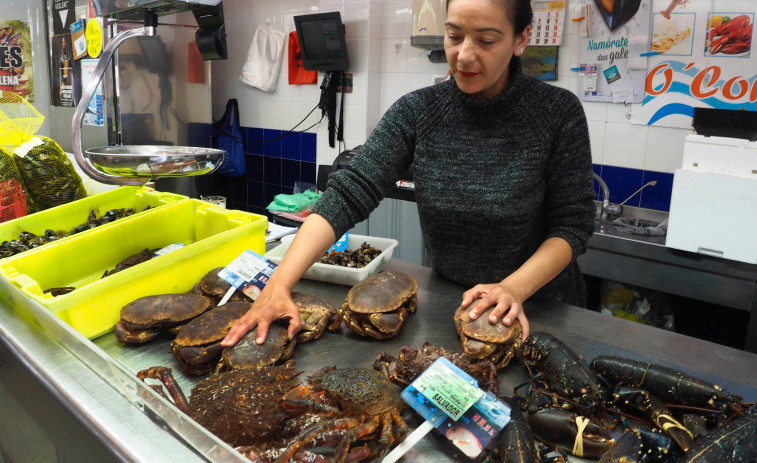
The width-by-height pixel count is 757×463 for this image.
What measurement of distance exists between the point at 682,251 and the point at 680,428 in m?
2.11

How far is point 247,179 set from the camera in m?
5.84

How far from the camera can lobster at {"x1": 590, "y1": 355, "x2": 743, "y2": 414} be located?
1.08m

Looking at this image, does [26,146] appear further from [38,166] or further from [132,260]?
[132,260]

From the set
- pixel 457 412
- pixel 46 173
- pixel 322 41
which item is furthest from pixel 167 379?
pixel 322 41

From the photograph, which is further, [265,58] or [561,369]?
[265,58]

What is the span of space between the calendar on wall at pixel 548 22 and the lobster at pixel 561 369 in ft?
9.42

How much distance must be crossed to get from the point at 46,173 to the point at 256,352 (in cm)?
144

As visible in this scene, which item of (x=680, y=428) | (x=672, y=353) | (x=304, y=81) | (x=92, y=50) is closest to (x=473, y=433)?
(x=680, y=428)

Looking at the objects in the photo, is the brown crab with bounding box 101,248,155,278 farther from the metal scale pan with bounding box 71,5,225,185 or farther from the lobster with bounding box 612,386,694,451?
the lobster with bounding box 612,386,694,451

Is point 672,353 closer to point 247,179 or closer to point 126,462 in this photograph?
point 126,462

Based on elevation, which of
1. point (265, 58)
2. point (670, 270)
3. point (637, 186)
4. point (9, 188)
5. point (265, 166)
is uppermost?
point (265, 58)

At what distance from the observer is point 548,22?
3.66 metres

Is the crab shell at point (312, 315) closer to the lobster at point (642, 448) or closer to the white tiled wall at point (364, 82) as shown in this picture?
the lobster at point (642, 448)

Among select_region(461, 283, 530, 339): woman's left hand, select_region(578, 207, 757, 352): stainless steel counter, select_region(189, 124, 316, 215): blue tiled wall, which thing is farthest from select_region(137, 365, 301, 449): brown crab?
select_region(189, 124, 316, 215): blue tiled wall
